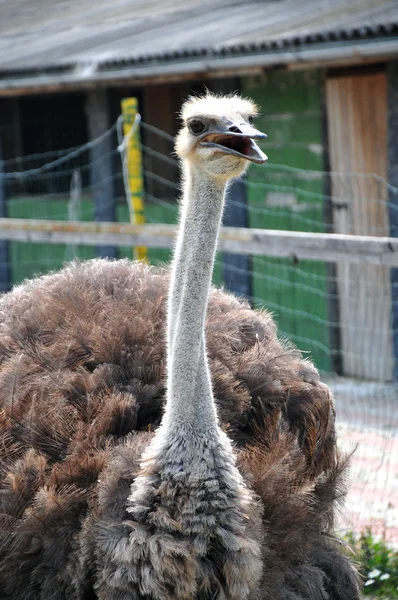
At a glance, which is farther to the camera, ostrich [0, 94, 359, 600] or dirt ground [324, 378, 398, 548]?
dirt ground [324, 378, 398, 548]

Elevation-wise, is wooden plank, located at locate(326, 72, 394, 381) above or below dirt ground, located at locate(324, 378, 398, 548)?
Result: above

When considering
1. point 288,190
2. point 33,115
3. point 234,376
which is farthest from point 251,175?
point 234,376

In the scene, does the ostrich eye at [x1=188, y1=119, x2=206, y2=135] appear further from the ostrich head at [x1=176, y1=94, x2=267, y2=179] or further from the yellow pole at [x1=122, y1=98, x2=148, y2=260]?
the yellow pole at [x1=122, y1=98, x2=148, y2=260]

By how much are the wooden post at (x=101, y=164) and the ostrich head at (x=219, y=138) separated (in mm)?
6944

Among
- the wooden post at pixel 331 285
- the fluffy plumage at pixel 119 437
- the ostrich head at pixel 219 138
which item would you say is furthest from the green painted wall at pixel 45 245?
the ostrich head at pixel 219 138

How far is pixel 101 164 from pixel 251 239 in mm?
4498

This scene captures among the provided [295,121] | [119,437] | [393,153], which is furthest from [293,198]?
[119,437]

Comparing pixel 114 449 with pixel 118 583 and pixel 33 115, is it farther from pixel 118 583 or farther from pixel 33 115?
pixel 33 115

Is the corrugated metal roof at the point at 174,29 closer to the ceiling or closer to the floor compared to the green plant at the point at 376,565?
closer to the ceiling

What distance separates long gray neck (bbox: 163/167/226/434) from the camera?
9.42ft

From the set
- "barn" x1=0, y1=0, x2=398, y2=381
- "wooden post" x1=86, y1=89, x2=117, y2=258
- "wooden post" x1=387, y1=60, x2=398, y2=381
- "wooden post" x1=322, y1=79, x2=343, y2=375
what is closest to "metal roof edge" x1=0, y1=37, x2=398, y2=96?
"barn" x1=0, y1=0, x2=398, y2=381

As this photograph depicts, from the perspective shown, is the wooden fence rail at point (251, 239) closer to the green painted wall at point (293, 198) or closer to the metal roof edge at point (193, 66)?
the metal roof edge at point (193, 66)

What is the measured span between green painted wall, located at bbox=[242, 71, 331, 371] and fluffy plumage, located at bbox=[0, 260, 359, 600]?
15.0 feet

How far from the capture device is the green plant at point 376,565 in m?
4.29
